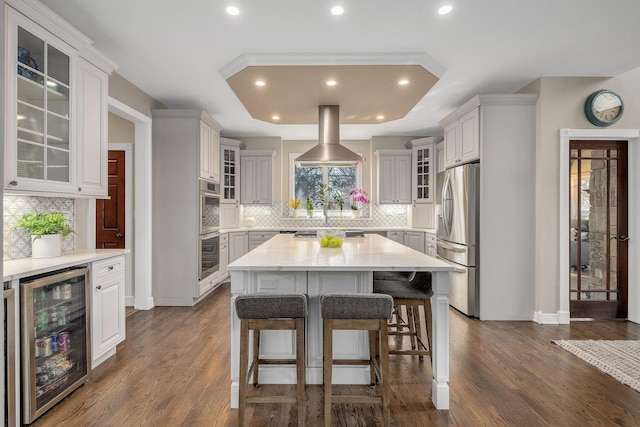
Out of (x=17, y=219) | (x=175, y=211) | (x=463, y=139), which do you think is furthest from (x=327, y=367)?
(x=463, y=139)

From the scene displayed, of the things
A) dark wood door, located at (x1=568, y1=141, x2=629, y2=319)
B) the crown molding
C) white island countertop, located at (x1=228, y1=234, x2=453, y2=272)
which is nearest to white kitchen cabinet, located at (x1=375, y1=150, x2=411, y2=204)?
dark wood door, located at (x1=568, y1=141, x2=629, y2=319)

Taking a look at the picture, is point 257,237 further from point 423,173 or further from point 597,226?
point 597,226

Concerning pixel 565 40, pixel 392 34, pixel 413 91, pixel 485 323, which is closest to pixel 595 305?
pixel 485 323

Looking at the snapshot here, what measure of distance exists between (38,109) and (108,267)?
48.7 inches

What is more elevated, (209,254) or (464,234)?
(464,234)

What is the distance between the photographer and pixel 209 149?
516cm

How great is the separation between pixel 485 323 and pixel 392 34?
3176 millimetres

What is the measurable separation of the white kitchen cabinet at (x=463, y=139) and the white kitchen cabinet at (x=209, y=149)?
10.9 feet

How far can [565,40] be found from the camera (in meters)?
3.18

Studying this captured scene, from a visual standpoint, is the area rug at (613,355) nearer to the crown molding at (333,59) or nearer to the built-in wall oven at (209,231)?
the crown molding at (333,59)

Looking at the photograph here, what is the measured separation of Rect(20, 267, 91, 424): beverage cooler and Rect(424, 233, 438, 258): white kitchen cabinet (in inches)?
175

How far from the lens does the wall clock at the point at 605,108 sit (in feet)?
13.1

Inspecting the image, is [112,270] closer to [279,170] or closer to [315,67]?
[315,67]

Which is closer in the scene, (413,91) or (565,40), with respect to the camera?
(565,40)
